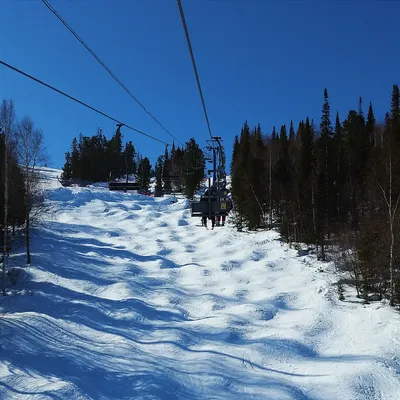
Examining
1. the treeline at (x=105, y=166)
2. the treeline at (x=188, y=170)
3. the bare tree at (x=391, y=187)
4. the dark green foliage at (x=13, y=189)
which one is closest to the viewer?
the bare tree at (x=391, y=187)

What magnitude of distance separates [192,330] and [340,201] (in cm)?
2901

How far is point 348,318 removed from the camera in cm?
1259

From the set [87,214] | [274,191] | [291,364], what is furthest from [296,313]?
[87,214]

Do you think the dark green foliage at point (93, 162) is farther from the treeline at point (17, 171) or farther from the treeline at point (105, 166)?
the treeline at point (17, 171)

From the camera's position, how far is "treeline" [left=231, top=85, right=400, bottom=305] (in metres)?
14.4

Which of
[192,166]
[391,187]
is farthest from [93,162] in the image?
[391,187]

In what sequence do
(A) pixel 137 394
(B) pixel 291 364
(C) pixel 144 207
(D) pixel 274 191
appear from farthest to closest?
(C) pixel 144 207
(D) pixel 274 191
(B) pixel 291 364
(A) pixel 137 394

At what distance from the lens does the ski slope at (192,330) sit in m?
8.23

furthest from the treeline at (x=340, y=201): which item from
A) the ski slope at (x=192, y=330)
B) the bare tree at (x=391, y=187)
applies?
the ski slope at (x=192, y=330)

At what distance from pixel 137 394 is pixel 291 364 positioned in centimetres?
428

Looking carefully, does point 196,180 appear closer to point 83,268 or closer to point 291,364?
point 83,268

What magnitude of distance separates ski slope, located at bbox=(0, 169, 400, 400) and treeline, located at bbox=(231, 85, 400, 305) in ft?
5.16

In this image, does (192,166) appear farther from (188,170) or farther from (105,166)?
(105,166)

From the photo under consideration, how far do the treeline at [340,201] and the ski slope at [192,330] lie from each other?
157 cm
